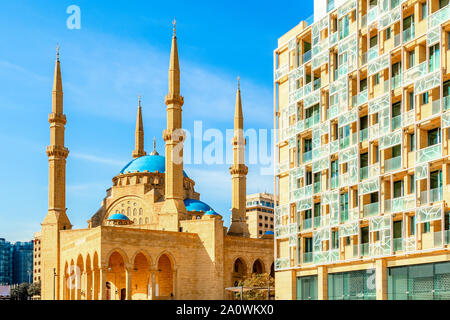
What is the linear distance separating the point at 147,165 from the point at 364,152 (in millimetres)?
45560

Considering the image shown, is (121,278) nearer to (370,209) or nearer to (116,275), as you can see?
(116,275)

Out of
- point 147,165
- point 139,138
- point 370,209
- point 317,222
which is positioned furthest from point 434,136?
point 139,138

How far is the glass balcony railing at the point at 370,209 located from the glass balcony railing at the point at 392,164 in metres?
2.00

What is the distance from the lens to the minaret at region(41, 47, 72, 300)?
220 ft

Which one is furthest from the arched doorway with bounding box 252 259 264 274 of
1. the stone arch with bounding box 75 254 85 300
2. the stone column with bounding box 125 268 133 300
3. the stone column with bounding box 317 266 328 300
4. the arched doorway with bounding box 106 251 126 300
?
the stone column with bounding box 317 266 328 300

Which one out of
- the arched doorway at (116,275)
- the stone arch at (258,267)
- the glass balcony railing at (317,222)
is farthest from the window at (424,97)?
the stone arch at (258,267)

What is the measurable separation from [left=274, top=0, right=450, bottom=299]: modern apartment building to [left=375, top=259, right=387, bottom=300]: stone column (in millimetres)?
70

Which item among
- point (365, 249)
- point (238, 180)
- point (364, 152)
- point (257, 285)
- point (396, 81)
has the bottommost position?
point (257, 285)

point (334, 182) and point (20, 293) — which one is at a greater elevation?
point (334, 182)

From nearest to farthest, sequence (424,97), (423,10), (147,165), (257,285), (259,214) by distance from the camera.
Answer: (424,97) → (423,10) → (257,285) → (147,165) → (259,214)

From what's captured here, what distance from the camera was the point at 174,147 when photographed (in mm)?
65188

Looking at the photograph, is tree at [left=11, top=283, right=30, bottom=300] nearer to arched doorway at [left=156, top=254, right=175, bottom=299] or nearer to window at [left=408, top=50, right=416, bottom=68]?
arched doorway at [left=156, top=254, right=175, bottom=299]

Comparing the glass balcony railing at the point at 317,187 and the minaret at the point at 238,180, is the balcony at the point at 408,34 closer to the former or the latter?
the glass balcony railing at the point at 317,187
